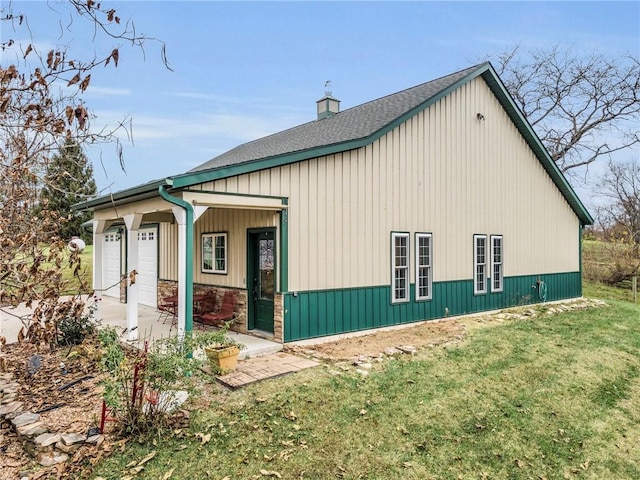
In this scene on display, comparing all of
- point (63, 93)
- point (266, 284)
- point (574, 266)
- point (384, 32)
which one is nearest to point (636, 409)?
point (266, 284)

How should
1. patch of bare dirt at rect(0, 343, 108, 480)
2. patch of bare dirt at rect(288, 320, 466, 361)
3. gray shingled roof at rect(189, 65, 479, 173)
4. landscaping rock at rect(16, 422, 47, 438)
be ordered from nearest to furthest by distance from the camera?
1. patch of bare dirt at rect(0, 343, 108, 480)
2. landscaping rock at rect(16, 422, 47, 438)
3. patch of bare dirt at rect(288, 320, 466, 361)
4. gray shingled roof at rect(189, 65, 479, 173)

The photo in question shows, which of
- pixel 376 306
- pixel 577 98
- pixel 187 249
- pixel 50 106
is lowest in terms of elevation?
pixel 376 306

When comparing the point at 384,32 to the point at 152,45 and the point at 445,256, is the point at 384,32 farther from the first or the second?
the point at 152,45

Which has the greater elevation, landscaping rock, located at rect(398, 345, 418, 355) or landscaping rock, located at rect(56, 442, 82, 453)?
landscaping rock, located at rect(398, 345, 418, 355)

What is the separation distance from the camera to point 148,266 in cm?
1321

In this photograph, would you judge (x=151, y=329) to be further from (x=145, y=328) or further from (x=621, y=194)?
(x=621, y=194)

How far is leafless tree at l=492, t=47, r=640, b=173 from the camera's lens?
905 inches

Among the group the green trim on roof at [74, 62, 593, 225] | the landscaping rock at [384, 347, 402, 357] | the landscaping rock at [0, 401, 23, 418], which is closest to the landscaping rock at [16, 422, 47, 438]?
the landscaping rock at [0, 401, 23, 418]

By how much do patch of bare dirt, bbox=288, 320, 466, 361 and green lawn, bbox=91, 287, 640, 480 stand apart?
2.01ft

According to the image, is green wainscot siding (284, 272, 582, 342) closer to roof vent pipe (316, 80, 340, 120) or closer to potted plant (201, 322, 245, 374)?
potted plant (201, 322, 245, 374)

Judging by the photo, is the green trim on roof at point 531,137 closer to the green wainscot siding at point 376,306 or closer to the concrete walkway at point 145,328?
the green wainscot siding at point 376,306

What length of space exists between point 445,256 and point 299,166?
503 centimetres

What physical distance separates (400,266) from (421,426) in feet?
16.9

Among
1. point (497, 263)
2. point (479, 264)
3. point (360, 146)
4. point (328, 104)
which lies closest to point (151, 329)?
point (360, 146)
